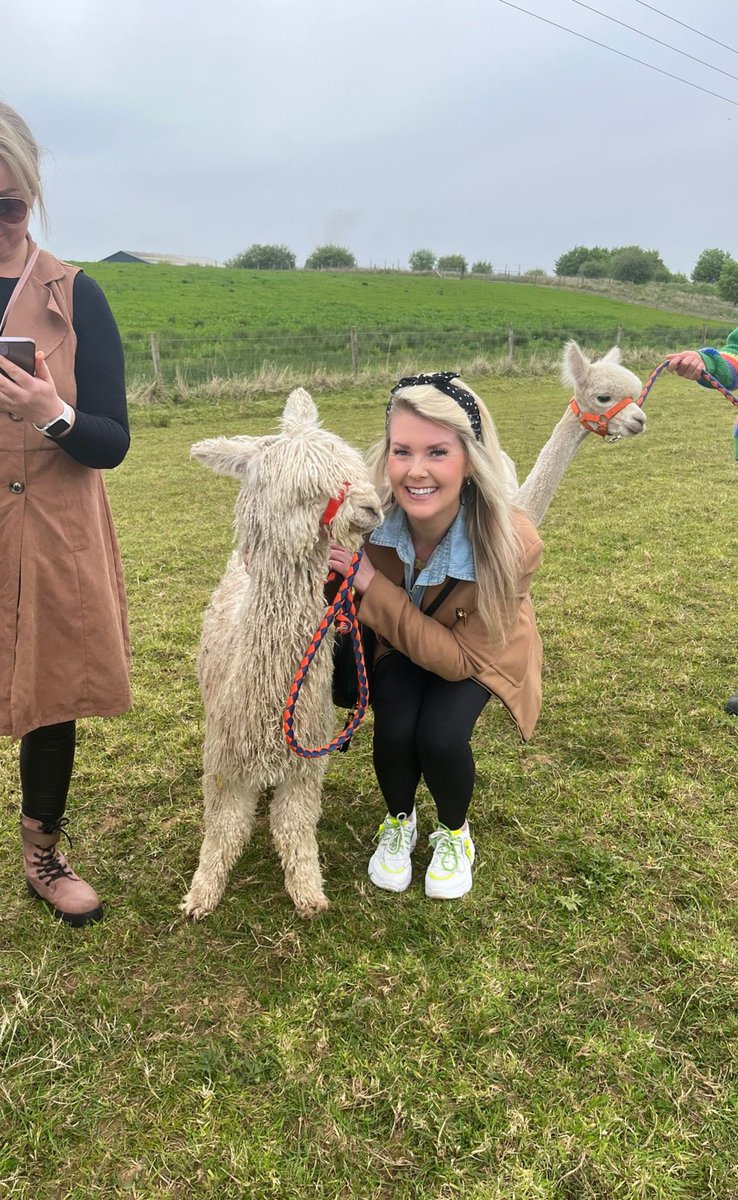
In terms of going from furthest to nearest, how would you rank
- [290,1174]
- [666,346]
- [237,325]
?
[666,346], [237,325], [290,1174]

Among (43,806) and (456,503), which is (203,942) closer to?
(43,806)

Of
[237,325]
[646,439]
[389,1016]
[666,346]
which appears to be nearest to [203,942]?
[389,1016]

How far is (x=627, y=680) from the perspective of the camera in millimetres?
3852

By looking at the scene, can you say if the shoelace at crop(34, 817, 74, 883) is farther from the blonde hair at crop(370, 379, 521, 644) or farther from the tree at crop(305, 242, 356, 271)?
the tree at crop(305, 242, 356, 271)

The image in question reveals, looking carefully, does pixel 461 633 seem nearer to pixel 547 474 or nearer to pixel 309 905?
pixel 309 905

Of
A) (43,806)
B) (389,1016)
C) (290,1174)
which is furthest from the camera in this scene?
(43,806)

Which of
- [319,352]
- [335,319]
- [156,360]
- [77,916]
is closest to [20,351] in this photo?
[77,916]

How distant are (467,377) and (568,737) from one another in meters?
15.3

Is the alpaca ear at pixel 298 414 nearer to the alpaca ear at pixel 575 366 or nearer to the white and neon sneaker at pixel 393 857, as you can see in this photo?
the white and neon sneaker at pixel 393 857

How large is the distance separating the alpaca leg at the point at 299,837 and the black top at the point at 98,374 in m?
1.17

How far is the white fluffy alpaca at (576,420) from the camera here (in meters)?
3.94

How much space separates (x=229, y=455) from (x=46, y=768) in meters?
1.12

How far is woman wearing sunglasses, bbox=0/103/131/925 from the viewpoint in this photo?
65.0 inches

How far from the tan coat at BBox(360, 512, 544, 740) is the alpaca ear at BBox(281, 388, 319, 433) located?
0.49 meters
